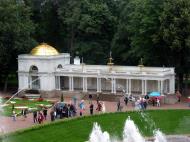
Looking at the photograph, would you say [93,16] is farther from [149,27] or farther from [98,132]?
[98,132]

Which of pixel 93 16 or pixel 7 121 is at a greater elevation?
pixel 93 16

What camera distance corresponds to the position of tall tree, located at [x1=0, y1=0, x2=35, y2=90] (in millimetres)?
74938

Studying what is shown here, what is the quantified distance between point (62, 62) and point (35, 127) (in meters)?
27.9

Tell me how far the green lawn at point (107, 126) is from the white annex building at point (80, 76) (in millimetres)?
13220

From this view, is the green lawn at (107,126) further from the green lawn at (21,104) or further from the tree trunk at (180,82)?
the tree trunk at (180,82)

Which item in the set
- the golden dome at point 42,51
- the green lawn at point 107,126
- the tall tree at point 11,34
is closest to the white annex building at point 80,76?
the golden dome at point 42,51

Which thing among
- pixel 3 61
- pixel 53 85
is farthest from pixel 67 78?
pixel 3 61

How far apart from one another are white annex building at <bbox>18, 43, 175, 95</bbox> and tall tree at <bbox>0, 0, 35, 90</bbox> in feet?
6.48

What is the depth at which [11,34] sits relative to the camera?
247 ft

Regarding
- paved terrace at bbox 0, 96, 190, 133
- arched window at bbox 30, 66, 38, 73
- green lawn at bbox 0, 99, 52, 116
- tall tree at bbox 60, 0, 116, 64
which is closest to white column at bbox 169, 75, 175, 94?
paved terrace at bbox 0, 96, 190, 133

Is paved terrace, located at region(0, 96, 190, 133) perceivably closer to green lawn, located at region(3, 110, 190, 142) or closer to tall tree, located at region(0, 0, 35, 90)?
green lawn, located at region(3, 110, 190, 142)

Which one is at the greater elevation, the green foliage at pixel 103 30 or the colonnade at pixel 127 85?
the green foliage at pixel 103 30

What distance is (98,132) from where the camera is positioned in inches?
1556

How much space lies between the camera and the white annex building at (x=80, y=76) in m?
69.6
